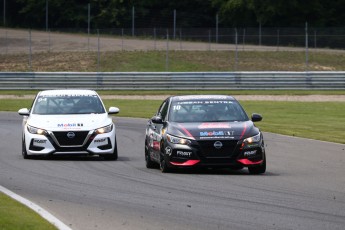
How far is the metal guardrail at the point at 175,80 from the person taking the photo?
4697cm

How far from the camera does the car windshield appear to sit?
67.1 feet

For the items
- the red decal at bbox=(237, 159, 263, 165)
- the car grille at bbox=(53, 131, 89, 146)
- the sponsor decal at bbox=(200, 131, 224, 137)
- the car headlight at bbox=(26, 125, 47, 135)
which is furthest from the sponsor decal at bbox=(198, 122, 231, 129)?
the car headlight at bbox=(26, 125, 47, 135)

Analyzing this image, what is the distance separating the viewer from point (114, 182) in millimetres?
14961

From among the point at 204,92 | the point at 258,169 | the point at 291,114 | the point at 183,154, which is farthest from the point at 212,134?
the point at 204,92

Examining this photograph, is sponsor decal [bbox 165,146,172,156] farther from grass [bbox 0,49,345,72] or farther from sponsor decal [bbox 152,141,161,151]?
grass [bbox 0,49,345,72]

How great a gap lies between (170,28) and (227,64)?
18.8 metres

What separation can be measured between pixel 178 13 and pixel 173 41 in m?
9.39

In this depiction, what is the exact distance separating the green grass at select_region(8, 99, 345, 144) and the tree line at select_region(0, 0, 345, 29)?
109 feet

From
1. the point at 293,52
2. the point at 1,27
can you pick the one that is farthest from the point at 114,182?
the point at 1,27

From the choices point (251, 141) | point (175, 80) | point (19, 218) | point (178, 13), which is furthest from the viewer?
point (178, 13)

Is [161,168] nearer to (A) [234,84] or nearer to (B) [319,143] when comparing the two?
(B) [319,143]

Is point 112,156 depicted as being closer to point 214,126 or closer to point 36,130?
point 36,130

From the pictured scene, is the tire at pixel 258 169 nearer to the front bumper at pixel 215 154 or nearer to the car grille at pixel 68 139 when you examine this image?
the front bumper at pixel 215 154

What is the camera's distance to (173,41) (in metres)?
69.2
